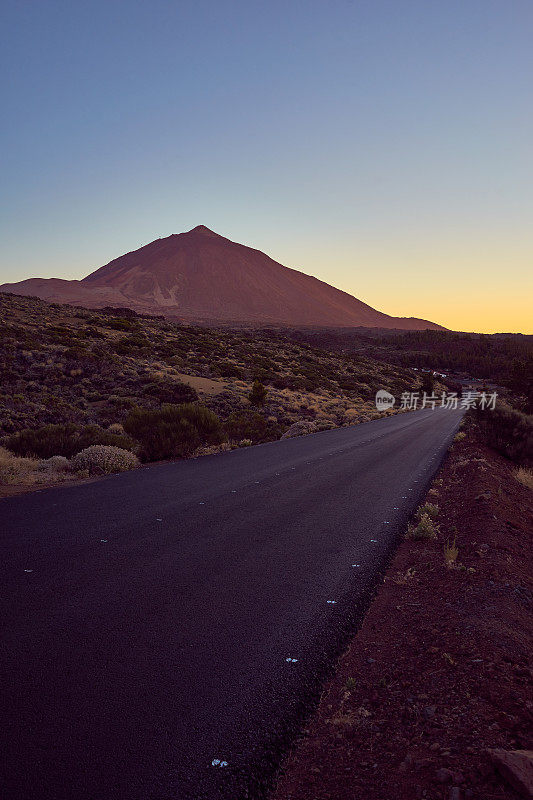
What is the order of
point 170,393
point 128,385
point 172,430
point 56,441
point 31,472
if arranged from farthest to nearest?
point 128,385 → point 170,393 → point 172,430 → point 56,441 → point 31,472

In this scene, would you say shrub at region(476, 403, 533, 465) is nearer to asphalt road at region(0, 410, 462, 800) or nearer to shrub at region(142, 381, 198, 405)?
asphalt road at region(0, 410, 462, 800)

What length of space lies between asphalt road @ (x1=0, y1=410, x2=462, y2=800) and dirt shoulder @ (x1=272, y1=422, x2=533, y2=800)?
261 millimetres

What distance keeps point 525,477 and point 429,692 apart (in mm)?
12156

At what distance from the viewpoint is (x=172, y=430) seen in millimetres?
16531

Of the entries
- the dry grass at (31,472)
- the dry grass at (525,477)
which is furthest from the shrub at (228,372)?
the dry grass at (525,477)

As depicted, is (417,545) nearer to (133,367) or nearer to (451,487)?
(451,487)

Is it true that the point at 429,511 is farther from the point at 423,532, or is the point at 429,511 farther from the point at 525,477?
the point at 525,477

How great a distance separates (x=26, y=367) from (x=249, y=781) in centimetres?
Result: 2966

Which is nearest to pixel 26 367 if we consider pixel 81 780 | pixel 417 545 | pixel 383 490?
pixel 383 490

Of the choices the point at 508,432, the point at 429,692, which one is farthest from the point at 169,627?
the point at 508,432

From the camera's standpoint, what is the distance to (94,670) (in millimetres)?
3809

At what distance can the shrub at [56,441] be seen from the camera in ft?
47.0

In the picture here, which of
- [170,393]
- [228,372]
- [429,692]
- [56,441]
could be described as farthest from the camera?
[228,372]

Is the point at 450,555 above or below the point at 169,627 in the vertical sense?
above
